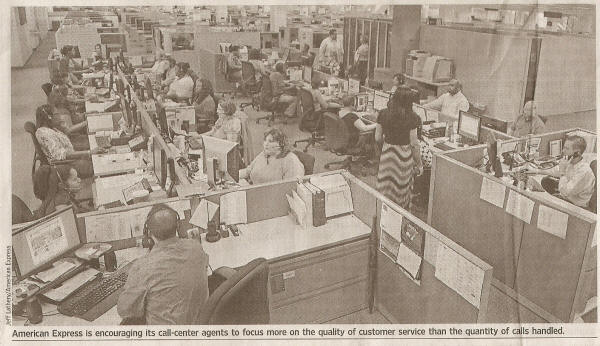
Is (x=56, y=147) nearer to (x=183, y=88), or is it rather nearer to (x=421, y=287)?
(x=183, y=88)

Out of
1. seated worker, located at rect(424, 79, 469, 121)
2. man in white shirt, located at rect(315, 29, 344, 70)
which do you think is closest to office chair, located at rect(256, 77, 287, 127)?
man in white shirt, located at rect(315, 29, 344, 70)

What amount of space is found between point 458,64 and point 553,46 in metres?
0.97

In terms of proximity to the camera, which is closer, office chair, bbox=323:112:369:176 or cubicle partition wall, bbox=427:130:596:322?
cubicle partition wall, bbox=427:130:596:322

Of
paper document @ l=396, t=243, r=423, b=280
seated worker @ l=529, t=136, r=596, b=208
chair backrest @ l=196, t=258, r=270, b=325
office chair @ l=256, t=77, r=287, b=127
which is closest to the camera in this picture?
chair backrest @ l=196, t=258, r=270, b=325

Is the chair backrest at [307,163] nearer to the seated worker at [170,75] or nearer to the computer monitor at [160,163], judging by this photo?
the computer monitor at [160,163]

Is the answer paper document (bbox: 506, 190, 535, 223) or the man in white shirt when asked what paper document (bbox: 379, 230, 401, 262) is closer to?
paper document (bbox: 506, 190, 535, 223)

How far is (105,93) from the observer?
207 inches

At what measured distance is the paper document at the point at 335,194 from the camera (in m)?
2.32

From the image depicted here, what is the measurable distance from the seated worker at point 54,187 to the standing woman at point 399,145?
1.79m

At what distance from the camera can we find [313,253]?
2092 mm

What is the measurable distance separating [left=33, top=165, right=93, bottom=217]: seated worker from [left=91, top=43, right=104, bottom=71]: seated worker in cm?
384

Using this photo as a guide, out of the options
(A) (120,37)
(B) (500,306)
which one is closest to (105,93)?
(A) (120,37)

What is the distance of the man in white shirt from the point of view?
7758 mm

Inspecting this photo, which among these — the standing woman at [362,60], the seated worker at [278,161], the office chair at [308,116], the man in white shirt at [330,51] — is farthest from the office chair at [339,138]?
the man in white shirt at [330,51]
